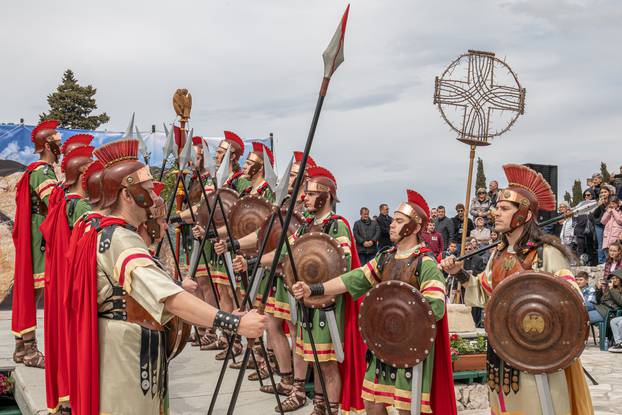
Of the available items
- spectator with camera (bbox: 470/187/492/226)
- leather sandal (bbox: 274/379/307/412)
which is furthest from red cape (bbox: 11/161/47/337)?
spectator with camera (bbox: 470/187/492/226)

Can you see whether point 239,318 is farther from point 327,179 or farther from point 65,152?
point 65,152

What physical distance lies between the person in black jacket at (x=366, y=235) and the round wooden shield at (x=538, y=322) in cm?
873

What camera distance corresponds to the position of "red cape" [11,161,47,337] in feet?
21.5

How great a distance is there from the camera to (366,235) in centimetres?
1320

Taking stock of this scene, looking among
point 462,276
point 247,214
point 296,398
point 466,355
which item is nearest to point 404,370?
point 462,276

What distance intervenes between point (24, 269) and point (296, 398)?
110 inches

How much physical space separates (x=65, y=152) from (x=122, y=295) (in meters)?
3.85

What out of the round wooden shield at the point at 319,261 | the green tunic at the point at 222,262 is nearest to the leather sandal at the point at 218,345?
the green tunic at the point at 222,262

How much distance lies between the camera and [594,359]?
9.90 meters

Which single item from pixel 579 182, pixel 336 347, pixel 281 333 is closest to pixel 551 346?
pixel 336 347

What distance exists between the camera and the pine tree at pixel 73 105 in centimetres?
2889

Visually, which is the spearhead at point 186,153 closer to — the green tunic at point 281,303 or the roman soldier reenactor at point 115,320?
the green tunic at point 281,303

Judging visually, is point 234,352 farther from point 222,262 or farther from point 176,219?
point 176,219

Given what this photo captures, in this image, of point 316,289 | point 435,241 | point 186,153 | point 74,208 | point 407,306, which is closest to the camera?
point 407,306
